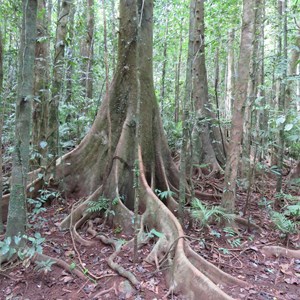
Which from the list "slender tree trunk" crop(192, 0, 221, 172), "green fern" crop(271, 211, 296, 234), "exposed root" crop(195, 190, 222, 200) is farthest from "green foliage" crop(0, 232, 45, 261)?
"slender tree trunk" crop(192, 0, 221, 172)

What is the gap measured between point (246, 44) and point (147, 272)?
4063mm

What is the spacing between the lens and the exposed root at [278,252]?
485 centimetres

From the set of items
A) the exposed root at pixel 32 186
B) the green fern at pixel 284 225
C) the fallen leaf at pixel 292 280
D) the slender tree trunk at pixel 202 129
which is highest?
the slender tree trunk at pixel 202 129

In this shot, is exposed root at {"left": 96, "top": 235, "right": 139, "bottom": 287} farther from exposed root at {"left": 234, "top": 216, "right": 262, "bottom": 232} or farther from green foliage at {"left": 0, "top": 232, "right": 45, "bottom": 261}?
exposed root at {"left": 234, "top": 216, "right": 262, "bottom": 232}

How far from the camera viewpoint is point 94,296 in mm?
3635

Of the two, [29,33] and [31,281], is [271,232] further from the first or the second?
[29,33]

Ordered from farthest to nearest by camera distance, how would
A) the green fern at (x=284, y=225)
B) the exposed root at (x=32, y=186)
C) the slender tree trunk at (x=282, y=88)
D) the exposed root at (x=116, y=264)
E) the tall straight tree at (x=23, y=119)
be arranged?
the slender tree trunk at (x=282, y=88) < the exposed root at (x=32, y=186) < the green fern at (x=284, y=225) < the tall straight tree at (x=23, y=119) < the exposed root at (x=116, y=264)

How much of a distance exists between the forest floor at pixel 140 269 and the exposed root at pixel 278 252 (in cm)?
8

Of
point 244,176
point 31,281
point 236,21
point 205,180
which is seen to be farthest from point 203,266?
point 236,21

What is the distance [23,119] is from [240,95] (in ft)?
11.6

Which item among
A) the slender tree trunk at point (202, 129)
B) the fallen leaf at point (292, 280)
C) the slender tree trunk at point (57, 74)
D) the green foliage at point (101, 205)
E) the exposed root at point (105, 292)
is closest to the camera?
the exposed root at point (105, 292)

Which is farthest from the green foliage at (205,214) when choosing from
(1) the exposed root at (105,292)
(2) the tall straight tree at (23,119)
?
(2) the tall straight tree at (23,119)

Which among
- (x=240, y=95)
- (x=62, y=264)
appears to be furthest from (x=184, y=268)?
(x=240, y=95)

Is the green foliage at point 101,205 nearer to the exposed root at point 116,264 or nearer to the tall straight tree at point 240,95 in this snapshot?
the exposed root at point 116,264
